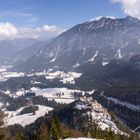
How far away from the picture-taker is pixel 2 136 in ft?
395

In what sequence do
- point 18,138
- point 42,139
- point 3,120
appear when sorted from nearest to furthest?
point 3,120 → point 18,138 → point 42,139

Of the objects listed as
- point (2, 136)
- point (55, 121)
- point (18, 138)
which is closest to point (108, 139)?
point (55, 121)

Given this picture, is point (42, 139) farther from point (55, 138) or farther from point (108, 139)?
point (55, 138)

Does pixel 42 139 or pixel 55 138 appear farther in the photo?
pixel 42 139

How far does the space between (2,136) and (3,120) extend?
4690mm

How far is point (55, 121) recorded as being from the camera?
18212cm

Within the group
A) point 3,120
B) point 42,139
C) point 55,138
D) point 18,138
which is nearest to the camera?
point 3,120

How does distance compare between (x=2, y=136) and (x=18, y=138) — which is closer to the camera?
(x=2, y=136)

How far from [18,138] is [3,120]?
56814mm

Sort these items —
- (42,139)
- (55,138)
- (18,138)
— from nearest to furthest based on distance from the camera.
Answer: (55,138) < (18,138) < (42,139)

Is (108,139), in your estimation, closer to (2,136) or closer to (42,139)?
(42,139)

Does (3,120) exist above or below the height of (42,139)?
above

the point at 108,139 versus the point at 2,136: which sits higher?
the point at 2,136

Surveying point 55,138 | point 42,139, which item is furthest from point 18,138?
point 55,138
